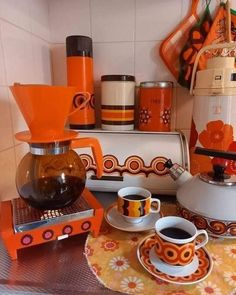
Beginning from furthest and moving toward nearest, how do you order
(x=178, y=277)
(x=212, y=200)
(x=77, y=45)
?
(x=77, y=45) → (x=212, y=200) → (x=178, y=277)

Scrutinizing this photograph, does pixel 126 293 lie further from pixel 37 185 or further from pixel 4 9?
pixel 4 9

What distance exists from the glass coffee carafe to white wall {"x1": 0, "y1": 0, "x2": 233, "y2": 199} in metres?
0.20

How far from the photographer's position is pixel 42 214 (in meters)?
0.45

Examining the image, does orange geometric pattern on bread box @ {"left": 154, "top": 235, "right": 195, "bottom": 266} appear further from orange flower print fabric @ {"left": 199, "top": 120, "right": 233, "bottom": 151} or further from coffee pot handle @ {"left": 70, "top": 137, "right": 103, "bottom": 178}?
orange flower print fabric @ {"left": 199, "top": 120, "right": 233, "bottom": 151}

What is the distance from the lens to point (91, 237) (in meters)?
0.48

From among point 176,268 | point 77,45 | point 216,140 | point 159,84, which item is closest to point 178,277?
point 176,268

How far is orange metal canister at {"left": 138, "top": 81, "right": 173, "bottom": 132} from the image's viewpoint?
2.29 ft

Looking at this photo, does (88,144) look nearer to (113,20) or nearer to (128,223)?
(128,223)

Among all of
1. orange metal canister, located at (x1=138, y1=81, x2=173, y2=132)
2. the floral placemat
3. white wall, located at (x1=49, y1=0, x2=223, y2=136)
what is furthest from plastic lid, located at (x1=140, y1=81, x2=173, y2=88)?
the floral placemat

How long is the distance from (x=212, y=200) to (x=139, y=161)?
0.22m

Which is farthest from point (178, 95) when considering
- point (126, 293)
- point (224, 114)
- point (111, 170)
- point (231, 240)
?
point (126, 293)

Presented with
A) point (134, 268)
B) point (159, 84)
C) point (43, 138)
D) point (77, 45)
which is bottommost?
point (134, 268)

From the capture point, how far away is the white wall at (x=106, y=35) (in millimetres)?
691

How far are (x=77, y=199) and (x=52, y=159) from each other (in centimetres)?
10
